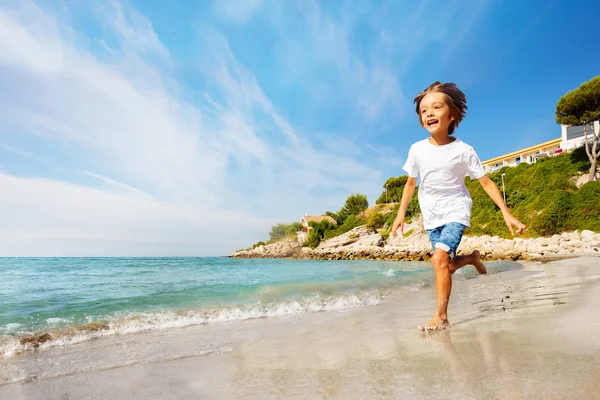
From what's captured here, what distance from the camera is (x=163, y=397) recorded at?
1.89 metres

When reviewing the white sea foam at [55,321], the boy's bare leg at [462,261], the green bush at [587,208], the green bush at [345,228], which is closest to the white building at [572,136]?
the green bush at [587,208]

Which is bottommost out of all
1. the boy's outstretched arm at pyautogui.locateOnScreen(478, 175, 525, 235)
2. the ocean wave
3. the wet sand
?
the ocean wave

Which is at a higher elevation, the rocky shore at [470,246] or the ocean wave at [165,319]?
the rocky shore at [470,246]

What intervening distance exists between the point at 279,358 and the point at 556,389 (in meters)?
1.61

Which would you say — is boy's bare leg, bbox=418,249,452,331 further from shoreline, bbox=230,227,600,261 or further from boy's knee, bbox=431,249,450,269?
shoreline, bbox=230,227,600,261

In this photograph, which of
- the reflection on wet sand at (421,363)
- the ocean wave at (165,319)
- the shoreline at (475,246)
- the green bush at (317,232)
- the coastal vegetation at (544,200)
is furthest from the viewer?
the green bush at (317,232)

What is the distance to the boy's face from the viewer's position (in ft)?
10.8

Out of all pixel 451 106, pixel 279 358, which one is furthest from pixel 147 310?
pixel 451 106

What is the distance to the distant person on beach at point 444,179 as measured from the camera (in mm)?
3141

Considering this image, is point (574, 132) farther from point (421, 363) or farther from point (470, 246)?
point (421, 363)

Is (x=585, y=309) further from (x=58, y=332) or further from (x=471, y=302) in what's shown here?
(x=58, y=332)

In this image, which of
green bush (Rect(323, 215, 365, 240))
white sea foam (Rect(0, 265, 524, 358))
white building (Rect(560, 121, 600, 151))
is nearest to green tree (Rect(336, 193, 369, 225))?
green bush (Rect(323, 215, 365, 240))

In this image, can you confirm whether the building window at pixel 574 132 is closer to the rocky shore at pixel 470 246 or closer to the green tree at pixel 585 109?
the green tree at pixel 585 109

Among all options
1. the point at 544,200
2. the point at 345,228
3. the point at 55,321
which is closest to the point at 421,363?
the point at 55,321
